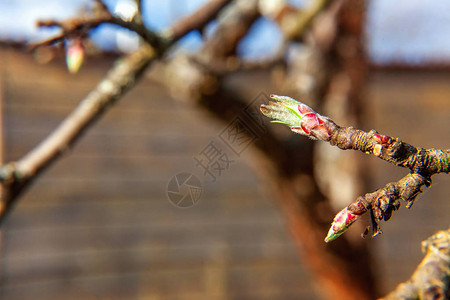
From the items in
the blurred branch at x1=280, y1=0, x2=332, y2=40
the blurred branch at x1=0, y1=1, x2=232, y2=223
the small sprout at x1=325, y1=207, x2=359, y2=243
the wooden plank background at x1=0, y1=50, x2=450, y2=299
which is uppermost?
the blurred branch at x1=280, y1=0, x2=332, y2=40

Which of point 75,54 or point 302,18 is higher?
point 302,18

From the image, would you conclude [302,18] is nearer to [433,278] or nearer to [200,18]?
[200,18]

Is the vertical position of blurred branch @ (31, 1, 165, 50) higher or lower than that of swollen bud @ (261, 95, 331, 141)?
lower

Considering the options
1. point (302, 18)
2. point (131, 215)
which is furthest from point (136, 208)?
point (302, 18)

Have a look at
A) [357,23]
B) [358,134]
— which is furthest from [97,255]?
[358,134]

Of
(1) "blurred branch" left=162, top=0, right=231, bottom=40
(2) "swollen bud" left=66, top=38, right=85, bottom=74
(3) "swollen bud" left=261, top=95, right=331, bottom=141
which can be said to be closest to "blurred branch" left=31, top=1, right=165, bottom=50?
(2) "swollen bud" left=66, top=38, right=85, bottom=74

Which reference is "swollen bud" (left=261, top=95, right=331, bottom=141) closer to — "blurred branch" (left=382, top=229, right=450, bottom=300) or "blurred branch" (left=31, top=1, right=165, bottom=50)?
"blurred branch" (left=382, top=229, right=450, bottom=300)

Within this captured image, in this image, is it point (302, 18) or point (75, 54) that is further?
point (302, 18)

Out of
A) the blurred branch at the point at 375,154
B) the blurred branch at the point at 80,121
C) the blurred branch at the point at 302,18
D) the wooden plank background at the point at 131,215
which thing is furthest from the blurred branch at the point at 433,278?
the wooden plank background at the point at 131,215

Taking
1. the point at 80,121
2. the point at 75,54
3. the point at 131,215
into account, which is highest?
the point at 75,54
